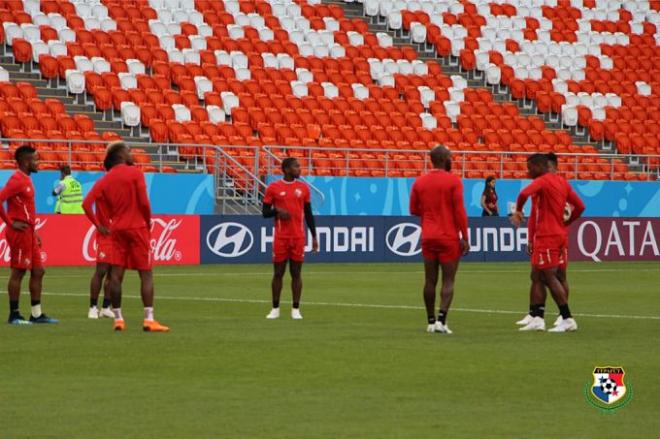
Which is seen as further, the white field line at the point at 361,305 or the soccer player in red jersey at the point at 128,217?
the white field line at the point at 361,305

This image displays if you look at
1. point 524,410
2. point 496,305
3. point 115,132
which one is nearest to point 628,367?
point 524,410

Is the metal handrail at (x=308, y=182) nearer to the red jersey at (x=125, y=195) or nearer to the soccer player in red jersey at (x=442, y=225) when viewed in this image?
the red jersey at (x=125, y=195)

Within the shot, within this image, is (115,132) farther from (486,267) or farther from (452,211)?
(452,211)

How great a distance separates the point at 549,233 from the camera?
1627 cm

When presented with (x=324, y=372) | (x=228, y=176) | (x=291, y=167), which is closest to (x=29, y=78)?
(x=228, y=176)

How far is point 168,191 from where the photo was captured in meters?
34.1

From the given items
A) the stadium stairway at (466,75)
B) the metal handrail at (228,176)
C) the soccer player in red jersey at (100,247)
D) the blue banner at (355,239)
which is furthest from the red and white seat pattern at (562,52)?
the soccer player in red jersey at (100,247)

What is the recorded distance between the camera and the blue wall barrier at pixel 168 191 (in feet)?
108

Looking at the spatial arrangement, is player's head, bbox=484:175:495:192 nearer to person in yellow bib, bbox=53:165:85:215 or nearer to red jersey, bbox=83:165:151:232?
person in yellow bib, bbox=53:165:85:215

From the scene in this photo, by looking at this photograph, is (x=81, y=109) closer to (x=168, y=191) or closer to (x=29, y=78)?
(x=29, y=78)

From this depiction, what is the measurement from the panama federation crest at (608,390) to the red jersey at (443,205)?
4050 millimetres

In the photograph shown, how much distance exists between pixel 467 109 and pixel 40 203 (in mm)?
15408

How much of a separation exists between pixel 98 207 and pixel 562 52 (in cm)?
3428

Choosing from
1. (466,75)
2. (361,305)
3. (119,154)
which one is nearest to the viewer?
(119,154)
